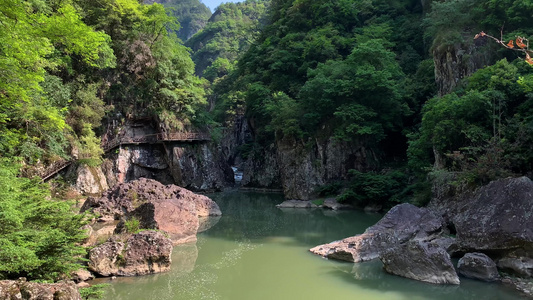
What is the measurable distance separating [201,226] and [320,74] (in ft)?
42.0

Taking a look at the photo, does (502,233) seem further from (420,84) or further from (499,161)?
(420,84)

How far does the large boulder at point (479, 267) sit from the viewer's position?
341 inches

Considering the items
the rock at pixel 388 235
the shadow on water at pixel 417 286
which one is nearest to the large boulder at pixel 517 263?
the shadow on water at pixel 417 286

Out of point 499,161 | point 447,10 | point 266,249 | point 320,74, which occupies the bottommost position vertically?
point 266,249

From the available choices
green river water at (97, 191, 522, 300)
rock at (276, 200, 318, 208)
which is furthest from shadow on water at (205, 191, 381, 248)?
rock at (276, 200, 318, 208)

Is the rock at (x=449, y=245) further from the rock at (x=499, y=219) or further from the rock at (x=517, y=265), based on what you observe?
the rock at (x=517, y=265)

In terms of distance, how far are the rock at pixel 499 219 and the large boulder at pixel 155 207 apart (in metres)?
9.21

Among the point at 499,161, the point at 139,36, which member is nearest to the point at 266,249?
the point at 499,161

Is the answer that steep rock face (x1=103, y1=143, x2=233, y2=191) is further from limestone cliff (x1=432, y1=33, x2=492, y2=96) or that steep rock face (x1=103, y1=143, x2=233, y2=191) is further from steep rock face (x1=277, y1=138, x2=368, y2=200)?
limestone cliff (x1=432, y1=33, x2=492, y2=96)

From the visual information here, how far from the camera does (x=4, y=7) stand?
22.8 feet

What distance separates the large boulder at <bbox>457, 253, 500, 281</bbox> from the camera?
866cm

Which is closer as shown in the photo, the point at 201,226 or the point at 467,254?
the point at 467,254

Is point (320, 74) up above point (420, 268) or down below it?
above

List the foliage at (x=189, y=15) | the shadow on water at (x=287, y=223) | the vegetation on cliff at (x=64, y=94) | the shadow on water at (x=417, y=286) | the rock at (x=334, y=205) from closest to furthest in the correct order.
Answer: the vegetation on cliff at (x=64, y=94)
the shadow on water at (x=417, y=286)
the shadow on water at (x=287, y=223)
the rock at (x=334, y=205)
the foliage at (x=189, y=15)
